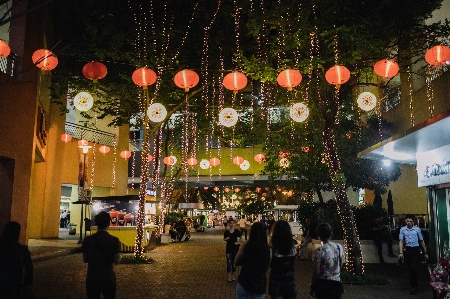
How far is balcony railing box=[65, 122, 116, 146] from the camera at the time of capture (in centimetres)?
2511

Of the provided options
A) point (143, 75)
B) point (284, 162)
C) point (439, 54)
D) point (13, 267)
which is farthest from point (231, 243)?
point (284, 162)

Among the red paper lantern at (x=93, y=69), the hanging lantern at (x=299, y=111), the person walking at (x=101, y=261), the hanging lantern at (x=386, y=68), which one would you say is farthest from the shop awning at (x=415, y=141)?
the red paper lantern at (x=93, y=69)

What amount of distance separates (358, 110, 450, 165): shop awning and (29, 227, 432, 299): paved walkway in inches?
132

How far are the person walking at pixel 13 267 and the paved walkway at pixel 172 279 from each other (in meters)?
4.30

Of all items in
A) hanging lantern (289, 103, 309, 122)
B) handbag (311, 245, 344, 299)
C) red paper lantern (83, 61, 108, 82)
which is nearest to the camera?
handbag (311, 245, 344, 299)

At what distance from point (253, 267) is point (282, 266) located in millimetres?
721

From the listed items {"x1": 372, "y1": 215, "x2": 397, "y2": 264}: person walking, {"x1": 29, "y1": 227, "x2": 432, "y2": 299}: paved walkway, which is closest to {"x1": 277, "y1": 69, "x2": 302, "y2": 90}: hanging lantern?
{"x1": 29, "y1": 227, "x2": 432, "y2": 299}: paved walkway

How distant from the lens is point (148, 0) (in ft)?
50.5

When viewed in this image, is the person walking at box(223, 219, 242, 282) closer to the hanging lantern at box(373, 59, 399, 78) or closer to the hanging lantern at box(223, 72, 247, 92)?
the hanging lantern at box(223, 72, 247, 92)

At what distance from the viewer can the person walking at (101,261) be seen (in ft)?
16.9

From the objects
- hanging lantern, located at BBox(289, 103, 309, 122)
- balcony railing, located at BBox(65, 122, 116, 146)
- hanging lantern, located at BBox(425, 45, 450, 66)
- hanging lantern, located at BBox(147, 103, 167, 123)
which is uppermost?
balcony railing, located at BBox(65, 122, 116, 146)

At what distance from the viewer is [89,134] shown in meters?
25.7

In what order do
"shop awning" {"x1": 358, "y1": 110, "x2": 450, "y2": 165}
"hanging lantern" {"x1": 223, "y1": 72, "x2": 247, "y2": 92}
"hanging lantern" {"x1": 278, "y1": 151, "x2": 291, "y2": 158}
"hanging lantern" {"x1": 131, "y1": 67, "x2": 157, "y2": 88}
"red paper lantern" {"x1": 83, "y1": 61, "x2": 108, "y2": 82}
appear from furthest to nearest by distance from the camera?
"hanging lantern" {"x1": 278, "y1": 151, "x2": 291, "y2": 158}
"hanging lantern" {"x1": 131, "y1": 67, "x2": 157, "y2": 88}
"red paper lantern" {"x1": 83, "y1": 61, "x2": 108, "y2": 82}
"hanging lantern" {"x1": 223, "y1": 72, "x2": 247, "y2": 92}
"shop awning" {"x1": 358, "y1": 110, "x2": 450, "y2": 165}

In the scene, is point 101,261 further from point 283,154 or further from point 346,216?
point 283,154
